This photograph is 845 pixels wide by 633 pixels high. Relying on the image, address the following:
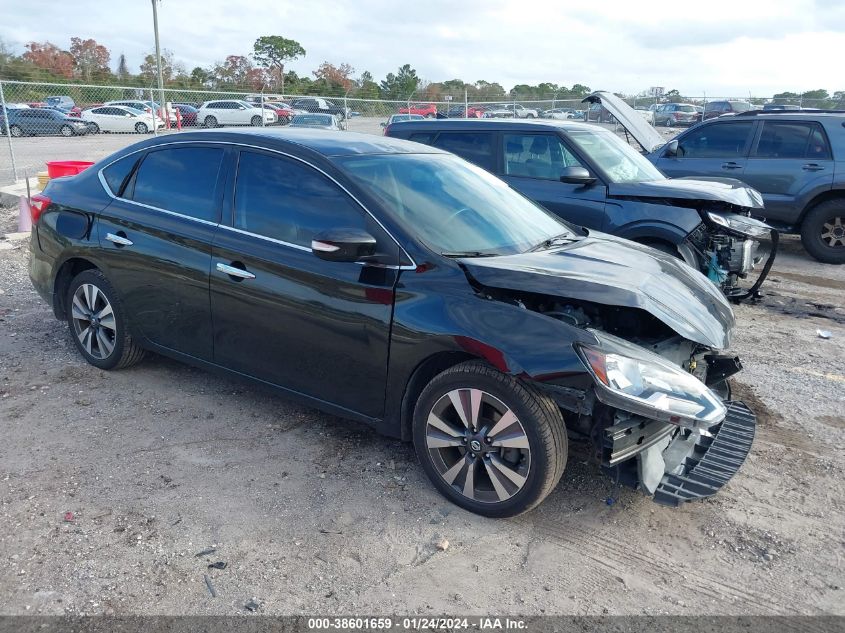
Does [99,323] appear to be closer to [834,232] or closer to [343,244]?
[343,244]

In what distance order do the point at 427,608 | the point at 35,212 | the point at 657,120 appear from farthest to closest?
the point at 657,120, the point at 35,212, the point at 427,608

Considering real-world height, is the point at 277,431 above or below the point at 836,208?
below

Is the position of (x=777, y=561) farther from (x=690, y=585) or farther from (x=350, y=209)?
(x=350, y=209)

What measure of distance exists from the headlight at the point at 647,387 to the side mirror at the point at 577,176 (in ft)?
13.2

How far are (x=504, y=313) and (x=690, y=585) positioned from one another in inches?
54.8

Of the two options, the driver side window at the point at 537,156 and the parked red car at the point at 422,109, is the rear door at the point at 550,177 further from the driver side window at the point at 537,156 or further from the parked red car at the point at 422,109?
the parked red car at the point at 422,109

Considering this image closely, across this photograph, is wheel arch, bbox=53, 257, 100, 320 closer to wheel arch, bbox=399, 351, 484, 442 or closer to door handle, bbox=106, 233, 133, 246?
door handle, bbox=106, 233, 133, 246

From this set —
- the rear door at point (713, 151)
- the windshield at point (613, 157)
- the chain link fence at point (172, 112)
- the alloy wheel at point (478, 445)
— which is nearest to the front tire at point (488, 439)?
the alloy wheel at point (478, 445)

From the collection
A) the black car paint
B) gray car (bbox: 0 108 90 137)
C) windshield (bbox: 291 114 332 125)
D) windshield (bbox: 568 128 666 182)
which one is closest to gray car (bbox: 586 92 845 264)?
windshield (bbox: 568 128 666 182)

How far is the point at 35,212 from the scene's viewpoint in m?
5.44

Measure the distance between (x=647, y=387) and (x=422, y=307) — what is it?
1094mm

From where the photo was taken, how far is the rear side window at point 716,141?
32.7 feet

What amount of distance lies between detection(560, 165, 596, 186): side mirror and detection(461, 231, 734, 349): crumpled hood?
2.72 metres

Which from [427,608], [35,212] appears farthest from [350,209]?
[35,212]
